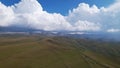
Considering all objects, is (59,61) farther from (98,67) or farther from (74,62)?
(98,67)

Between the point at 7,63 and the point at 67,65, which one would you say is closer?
the point at 7,63

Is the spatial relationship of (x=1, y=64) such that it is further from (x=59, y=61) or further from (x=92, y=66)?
(x=92, y=66)

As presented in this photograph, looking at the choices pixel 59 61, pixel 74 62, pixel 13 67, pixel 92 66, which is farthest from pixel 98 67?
pixel 13 67

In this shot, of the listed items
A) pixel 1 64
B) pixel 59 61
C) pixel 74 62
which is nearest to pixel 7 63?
pixel 1 64

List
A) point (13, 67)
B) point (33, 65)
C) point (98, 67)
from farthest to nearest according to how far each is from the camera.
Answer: point (98, 67)
point (33, 65)
point (13, 67)

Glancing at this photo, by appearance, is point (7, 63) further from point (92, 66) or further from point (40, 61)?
point (92, 66)

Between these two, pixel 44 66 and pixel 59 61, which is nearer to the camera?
pixel 44 66

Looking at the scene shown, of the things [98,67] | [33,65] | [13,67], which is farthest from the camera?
[98,67]
